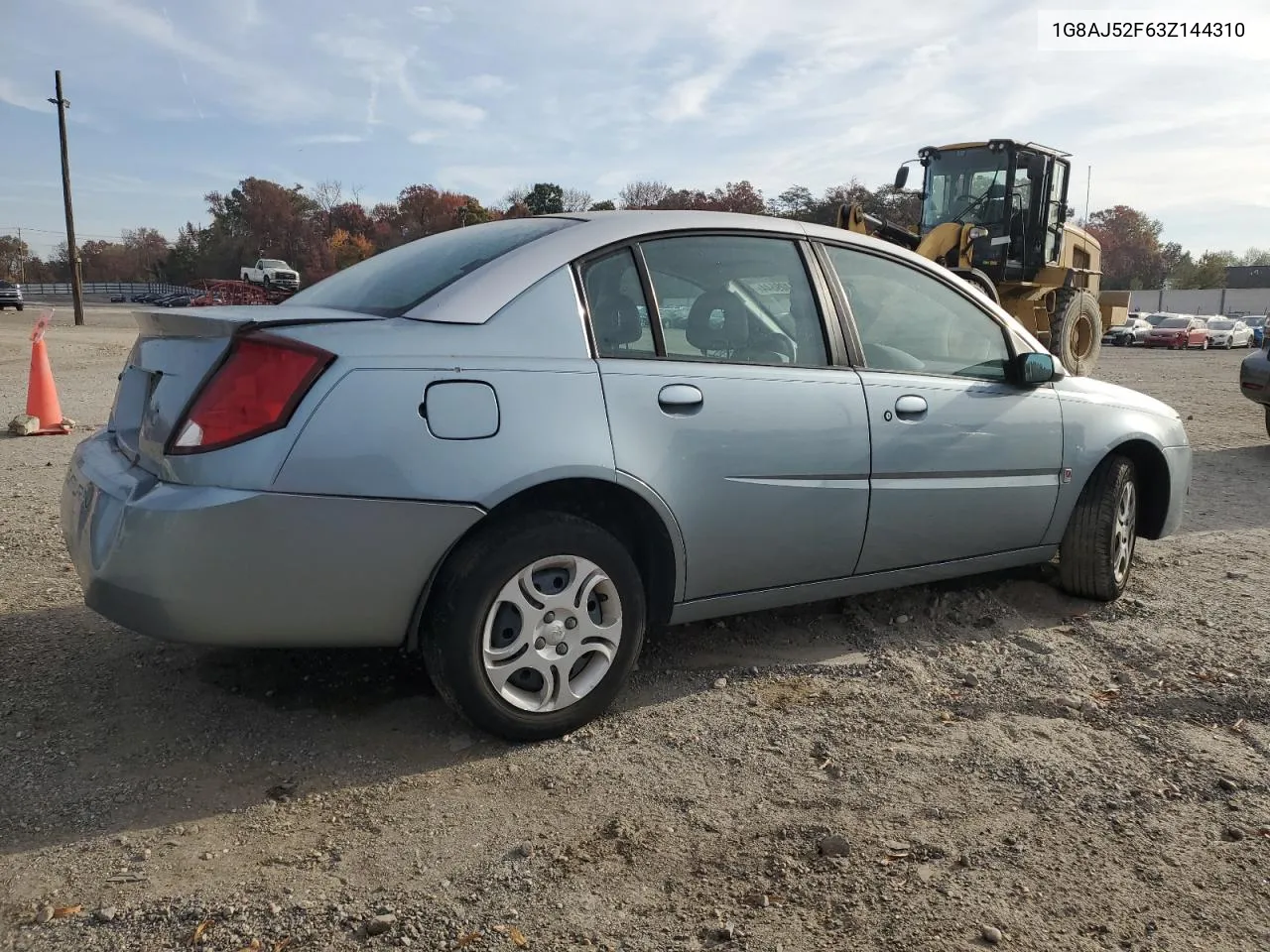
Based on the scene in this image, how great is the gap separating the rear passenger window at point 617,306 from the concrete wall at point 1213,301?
235ft

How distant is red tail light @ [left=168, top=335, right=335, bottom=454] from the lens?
8.27 feet

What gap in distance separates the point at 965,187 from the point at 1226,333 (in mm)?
30658

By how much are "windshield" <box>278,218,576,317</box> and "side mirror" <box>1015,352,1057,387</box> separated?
192 centimetres

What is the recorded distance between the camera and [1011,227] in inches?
571

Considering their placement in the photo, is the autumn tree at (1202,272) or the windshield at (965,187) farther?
the autumn tree at (1202,272)

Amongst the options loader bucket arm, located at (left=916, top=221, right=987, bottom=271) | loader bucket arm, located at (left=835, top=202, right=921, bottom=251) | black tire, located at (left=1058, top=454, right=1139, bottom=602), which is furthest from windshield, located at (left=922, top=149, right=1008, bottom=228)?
black tire, located at (left=1058, top=454, right=1139, bottom=602)

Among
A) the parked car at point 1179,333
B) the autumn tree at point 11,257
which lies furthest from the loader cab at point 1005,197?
the autumn tree at point 11,257

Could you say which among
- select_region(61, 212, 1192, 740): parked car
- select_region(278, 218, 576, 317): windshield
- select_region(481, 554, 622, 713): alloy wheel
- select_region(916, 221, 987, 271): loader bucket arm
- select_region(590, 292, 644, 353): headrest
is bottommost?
select_region(481, 554, 622, 713): alloy wheel

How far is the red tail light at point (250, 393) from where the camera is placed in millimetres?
2521

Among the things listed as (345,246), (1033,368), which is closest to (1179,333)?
(1033,368)

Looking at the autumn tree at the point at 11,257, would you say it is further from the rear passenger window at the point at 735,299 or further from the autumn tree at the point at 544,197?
the rear passenger window at the point at 735,299

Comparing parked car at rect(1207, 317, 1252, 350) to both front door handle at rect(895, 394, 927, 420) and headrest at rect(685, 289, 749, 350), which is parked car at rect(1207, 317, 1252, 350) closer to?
front door handle at rect(895, 394, 927, 420)

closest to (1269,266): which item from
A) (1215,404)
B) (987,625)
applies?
(1215,404)

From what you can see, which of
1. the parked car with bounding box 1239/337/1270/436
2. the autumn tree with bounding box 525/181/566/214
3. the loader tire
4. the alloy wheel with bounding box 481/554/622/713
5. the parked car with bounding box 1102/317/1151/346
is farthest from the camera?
the autumn tree with bounding box 525/181/566/214
